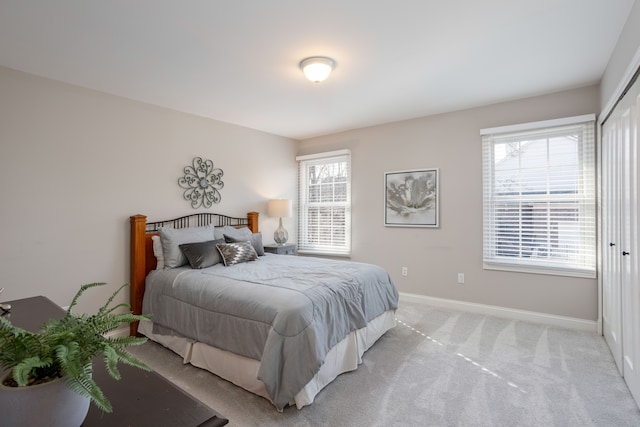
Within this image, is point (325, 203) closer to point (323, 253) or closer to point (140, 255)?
point (323, 253)

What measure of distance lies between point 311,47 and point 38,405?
8.29ft

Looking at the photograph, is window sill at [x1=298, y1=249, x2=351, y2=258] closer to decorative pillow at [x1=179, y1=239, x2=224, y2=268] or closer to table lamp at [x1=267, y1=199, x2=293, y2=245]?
table lamp at [x1=267, y1=199, x2=293, y2=245]

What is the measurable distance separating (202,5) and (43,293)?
278cm

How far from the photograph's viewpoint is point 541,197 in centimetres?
355

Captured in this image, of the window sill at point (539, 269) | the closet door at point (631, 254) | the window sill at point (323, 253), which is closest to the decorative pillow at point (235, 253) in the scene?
the window sill at point (323, 253)

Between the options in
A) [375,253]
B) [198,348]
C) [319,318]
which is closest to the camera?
[319,318]

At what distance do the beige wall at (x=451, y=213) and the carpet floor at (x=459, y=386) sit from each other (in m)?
0.51

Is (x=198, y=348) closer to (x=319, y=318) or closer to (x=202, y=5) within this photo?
(x=319, y=318)

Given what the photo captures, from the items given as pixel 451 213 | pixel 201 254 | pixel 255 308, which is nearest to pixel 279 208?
pixel 201 254

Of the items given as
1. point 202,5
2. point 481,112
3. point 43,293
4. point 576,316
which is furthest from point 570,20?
point 43,293

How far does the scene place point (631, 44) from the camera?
2.09m

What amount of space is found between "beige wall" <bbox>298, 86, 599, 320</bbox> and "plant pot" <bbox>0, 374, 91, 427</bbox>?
4.08 meters

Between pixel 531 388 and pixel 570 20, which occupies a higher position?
pixel 570 20

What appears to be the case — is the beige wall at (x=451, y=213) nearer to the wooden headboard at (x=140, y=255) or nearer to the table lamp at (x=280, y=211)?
the table lamp at (x=280, y=211)
